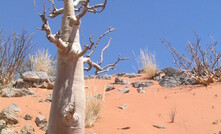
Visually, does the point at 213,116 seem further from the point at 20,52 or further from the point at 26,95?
the point at 20,52

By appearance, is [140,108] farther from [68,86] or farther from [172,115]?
[68,86]

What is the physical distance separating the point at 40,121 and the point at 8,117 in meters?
0.57

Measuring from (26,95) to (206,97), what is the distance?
167 inches

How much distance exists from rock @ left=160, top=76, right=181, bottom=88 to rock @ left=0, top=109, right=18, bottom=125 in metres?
4.35

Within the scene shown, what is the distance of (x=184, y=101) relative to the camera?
Answer: 7117mm

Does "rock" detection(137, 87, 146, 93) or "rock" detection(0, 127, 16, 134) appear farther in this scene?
"rock" detection(137, 87, 146, 93)

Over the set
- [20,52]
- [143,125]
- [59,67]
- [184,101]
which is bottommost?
[143,125]

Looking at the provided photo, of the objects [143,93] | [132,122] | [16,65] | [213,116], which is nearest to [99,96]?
[132,122]

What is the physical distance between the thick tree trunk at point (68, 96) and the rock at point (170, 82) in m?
5.43

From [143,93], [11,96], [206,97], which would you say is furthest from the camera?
[143,93]

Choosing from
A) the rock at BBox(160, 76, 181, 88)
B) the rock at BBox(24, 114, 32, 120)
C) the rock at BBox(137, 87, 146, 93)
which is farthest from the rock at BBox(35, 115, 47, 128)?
→ the rock at BBox(160, 76, 181, 88)

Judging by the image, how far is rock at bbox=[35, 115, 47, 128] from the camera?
559cm

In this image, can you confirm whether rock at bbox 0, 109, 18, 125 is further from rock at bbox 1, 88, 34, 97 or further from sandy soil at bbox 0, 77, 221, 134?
rock at bbox 1, 88, 34, 97

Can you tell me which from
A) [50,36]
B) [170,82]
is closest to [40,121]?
[50,36]
